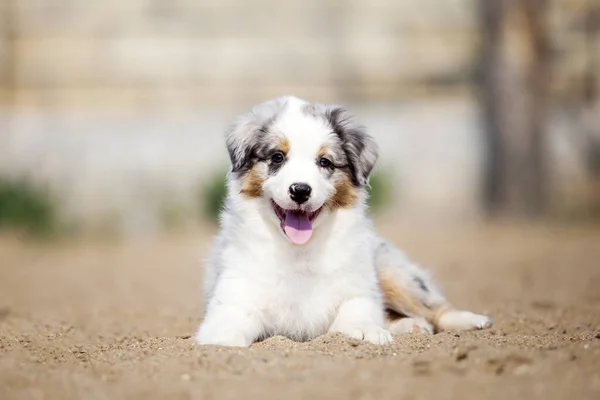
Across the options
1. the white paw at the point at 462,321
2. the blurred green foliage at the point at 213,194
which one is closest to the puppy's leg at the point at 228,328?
the white paw at the point at 462,321

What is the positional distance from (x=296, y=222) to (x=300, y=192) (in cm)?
36

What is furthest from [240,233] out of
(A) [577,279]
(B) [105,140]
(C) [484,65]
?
(B) [105,140]

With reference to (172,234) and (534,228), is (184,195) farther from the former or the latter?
(534,228)

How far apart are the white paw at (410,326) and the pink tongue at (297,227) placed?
33.7 inches

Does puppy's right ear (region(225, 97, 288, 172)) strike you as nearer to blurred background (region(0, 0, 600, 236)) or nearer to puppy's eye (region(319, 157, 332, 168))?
puppy's eye (region(319, 157, 332, 168))

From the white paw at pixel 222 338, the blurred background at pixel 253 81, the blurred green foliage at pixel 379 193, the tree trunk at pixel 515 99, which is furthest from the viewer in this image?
the blurred background at pixel 253 81

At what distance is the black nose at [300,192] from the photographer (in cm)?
491

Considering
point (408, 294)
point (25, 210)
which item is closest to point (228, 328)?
point (408, 294)

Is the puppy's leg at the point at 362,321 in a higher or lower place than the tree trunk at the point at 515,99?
lower

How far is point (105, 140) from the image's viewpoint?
1329 centimetres

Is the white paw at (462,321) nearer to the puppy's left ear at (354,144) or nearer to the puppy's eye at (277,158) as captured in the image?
the puppy's left ear at (354,144)

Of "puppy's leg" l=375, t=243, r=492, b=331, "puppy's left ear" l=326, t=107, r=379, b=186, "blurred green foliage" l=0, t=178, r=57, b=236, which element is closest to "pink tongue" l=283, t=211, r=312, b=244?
"puppy's left ear" l=326, t=107, r=379, b=186

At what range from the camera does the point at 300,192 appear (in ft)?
16.1

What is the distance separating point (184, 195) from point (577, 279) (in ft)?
19.5
